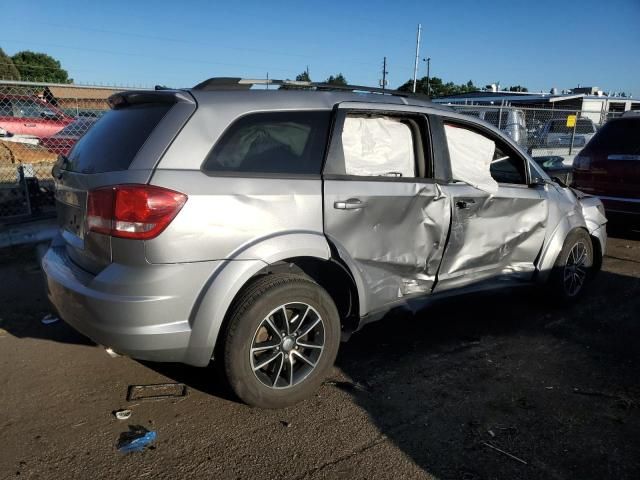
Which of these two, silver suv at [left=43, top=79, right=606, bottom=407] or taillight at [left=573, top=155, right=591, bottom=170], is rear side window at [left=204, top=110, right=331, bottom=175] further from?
taillight at [left=573, top=155, right=591, bottom=170]

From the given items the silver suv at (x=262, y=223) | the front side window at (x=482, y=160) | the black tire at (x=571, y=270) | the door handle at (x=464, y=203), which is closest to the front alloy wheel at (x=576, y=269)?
Answer: the black tire at (x=571, y=270)

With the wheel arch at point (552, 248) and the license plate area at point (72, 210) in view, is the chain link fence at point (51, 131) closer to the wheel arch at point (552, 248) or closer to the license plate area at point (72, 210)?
the license plate area at point (72, 210)

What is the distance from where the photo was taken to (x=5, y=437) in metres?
2.81

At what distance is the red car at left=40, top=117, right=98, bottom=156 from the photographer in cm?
923

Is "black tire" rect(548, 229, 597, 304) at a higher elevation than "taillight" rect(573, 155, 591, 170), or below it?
below

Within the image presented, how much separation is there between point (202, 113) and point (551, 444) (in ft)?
8.64

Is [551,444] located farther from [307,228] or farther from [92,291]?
[92,291]

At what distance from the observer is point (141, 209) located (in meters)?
2.66

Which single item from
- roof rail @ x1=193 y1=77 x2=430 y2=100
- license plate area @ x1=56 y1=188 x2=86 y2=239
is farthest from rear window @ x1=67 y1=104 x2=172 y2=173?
roof rail @ x1=193 y1=77 x2=430 y2=100

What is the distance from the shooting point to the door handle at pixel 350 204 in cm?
323

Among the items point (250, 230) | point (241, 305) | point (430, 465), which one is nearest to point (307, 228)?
point (250, 230)

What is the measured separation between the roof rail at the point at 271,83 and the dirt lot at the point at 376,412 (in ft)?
5.57

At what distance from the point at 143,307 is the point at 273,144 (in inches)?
46.9

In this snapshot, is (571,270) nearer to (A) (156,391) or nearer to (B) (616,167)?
(B) (616,167)
